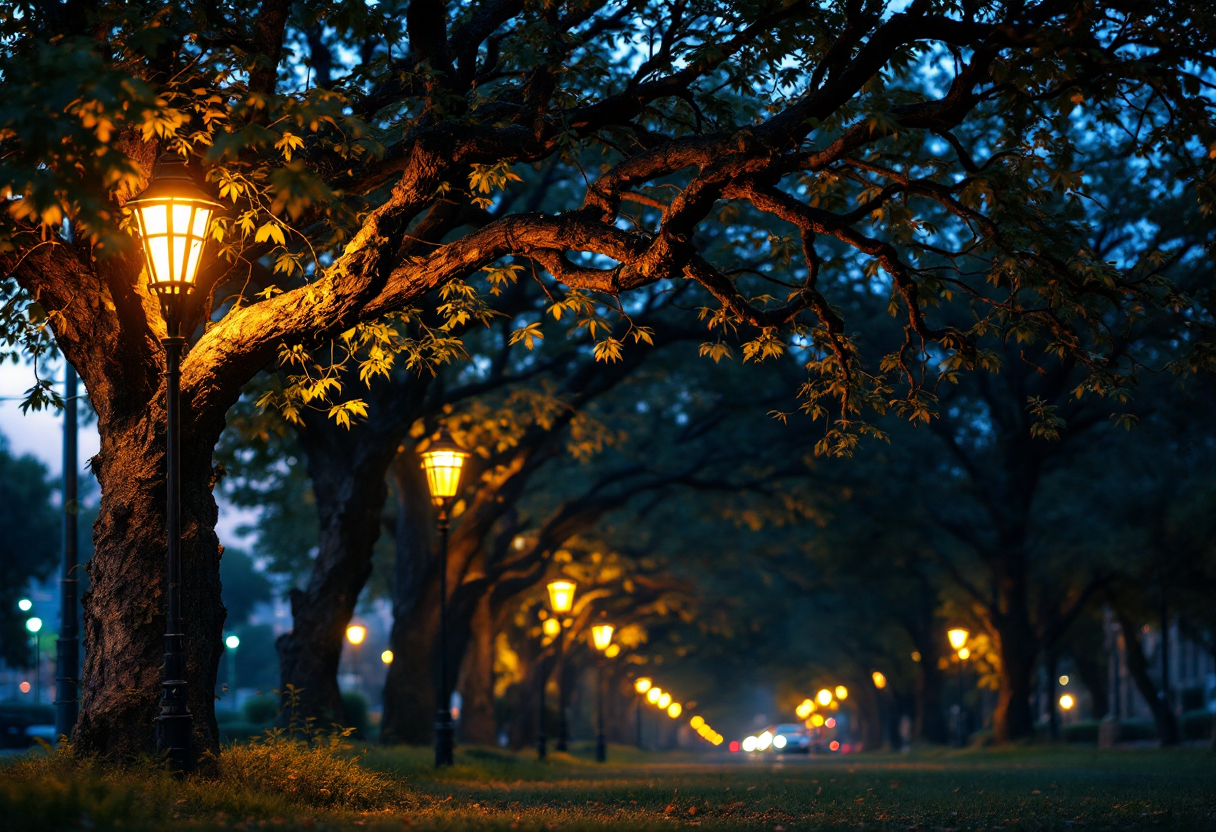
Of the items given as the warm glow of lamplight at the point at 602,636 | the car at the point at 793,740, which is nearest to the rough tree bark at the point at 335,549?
the warm glow of lamplight at the point at 602,636

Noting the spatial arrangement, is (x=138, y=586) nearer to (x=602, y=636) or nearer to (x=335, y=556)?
(x=335, y=556)

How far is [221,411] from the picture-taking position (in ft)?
32.6

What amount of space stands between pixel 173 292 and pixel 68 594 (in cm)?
912

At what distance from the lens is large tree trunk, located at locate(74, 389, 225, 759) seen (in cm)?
925

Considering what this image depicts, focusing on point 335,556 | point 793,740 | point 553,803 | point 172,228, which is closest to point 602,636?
point 335,556

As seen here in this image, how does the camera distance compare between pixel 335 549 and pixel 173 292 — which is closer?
pixel 173 292

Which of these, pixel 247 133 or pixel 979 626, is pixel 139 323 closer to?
pixel 247 133

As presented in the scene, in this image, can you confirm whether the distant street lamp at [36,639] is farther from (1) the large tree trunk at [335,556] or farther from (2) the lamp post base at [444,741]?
(2) the lamp post base at [444,741]

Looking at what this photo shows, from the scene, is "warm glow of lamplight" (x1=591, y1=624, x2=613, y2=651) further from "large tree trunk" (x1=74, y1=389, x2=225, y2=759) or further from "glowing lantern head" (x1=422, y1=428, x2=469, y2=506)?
"large tree trunk" (x1=74, y1=389, x2=225, y2=759)

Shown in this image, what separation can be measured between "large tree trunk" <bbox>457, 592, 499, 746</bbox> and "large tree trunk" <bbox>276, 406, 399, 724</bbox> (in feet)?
38.1

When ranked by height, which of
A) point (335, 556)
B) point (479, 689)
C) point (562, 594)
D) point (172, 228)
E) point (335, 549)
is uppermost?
point (172, 228)

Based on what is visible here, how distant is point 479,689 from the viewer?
30.5m

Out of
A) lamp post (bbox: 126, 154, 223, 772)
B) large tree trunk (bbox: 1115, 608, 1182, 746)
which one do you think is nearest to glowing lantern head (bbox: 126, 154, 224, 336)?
lamp post (bbox: 126, 154, 223, 772)

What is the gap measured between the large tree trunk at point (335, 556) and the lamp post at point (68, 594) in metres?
3.20
